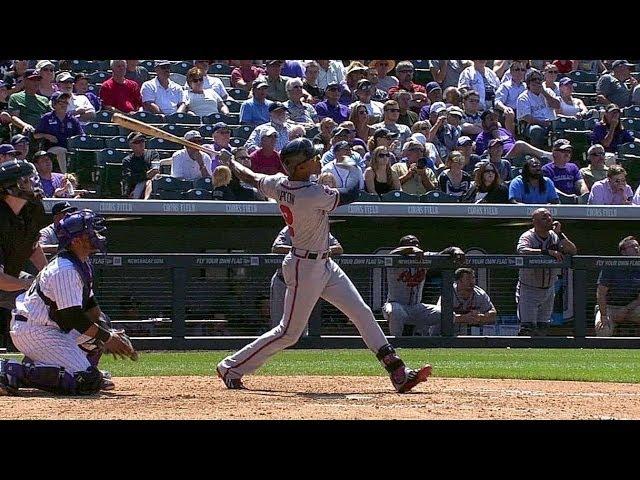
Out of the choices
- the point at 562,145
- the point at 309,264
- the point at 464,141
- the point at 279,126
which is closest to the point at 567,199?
the point at 562,145

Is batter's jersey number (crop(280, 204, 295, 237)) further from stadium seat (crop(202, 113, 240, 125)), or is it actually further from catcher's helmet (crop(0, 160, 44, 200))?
stadium seat (crop(202, 113, 240, 125))

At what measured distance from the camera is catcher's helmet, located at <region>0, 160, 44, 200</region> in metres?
8.08

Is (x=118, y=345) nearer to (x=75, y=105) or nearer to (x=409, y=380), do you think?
(x=409, y=380)

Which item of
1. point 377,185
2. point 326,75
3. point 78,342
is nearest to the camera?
point 78,342

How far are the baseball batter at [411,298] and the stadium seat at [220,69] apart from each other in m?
4.69

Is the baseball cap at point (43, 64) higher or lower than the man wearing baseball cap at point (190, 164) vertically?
higher

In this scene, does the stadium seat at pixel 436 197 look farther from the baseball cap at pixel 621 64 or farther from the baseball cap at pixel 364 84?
the baseball cap at pixel 621 64

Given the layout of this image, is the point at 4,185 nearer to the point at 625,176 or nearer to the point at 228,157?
the point at 228,157

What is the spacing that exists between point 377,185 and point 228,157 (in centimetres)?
504

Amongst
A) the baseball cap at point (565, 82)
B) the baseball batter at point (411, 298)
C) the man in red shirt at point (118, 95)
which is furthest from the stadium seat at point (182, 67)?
the baseball cap at point (565, 82)

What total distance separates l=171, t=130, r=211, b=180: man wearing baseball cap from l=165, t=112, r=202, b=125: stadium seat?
760mm

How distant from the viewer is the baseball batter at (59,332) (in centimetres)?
701

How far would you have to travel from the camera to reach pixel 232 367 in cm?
775

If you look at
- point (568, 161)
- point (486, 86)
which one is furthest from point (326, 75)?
point (568, 161)
